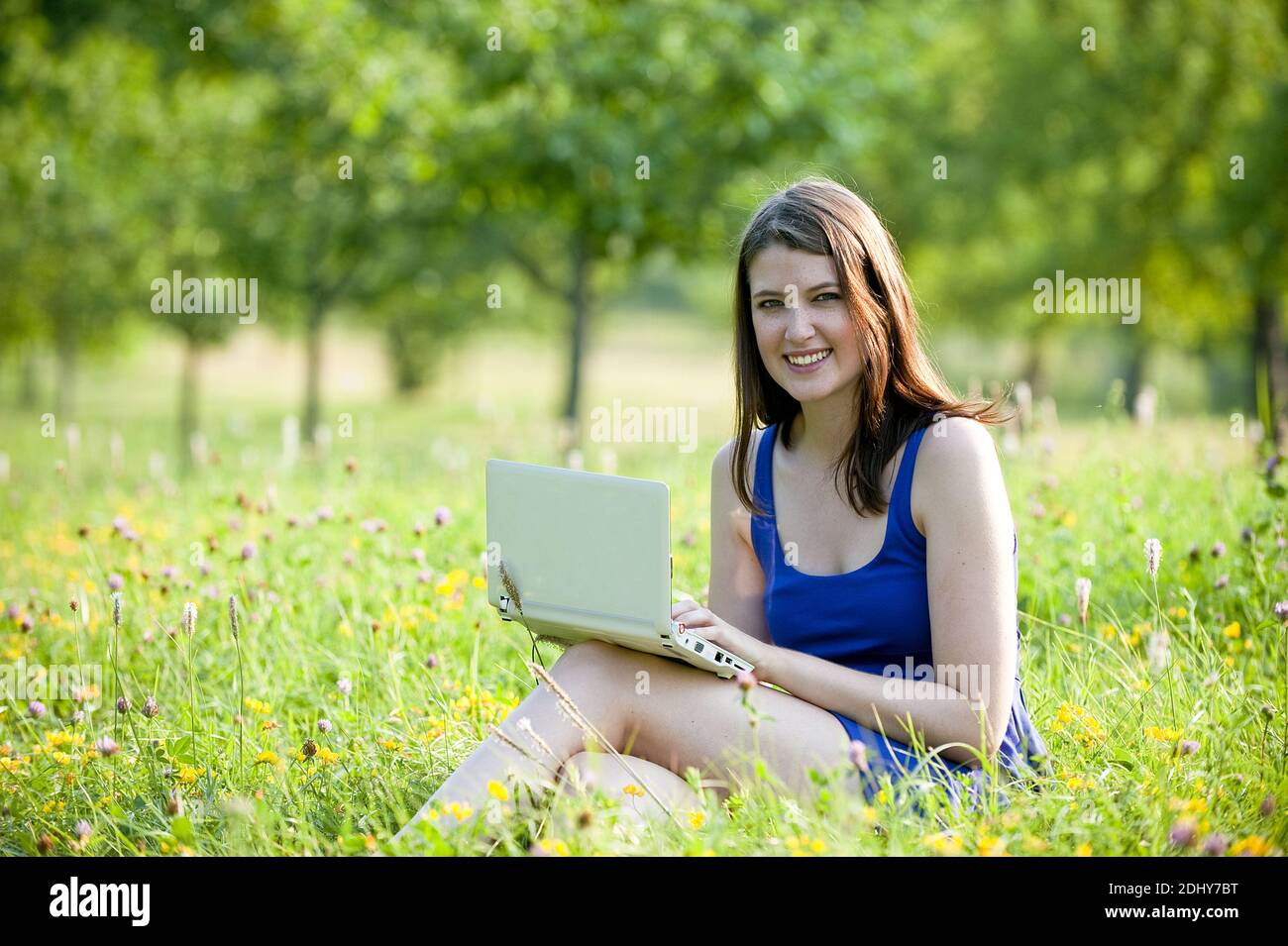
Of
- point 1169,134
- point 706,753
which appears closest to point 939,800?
point 706,753

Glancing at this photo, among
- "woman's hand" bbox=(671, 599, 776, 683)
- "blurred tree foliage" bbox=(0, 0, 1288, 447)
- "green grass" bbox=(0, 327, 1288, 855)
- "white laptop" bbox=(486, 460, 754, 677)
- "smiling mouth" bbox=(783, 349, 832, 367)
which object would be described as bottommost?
"green grass" bbox=(0, 327, 1288, 855)

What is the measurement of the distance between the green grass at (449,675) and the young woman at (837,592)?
0.42ft

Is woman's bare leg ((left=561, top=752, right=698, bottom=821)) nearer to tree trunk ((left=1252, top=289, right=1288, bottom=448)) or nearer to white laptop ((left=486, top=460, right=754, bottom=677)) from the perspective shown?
white laptop ((left=486, top=460, right=754, bottom=677))

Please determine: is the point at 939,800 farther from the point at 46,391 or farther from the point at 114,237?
the point at 46,391

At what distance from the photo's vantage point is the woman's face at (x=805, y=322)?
2.95 meters

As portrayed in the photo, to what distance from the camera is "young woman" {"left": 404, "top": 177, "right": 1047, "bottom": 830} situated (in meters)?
2.71

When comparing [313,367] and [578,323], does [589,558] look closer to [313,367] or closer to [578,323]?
[578,323]

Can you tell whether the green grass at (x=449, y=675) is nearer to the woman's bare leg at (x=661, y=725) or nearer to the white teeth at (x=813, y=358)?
the woman's bare leg at (x=661, y=725)

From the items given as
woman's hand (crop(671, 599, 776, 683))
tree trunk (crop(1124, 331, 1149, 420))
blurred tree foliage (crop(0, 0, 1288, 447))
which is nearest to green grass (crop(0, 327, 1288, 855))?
woman's hand (crop(671, 599, 776, 683))

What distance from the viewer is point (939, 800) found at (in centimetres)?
275

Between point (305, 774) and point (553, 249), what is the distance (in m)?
15.1

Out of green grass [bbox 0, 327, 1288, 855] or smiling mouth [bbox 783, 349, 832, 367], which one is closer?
green grass [bbox 0, 327, 1288, 855]

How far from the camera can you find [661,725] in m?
2.78
